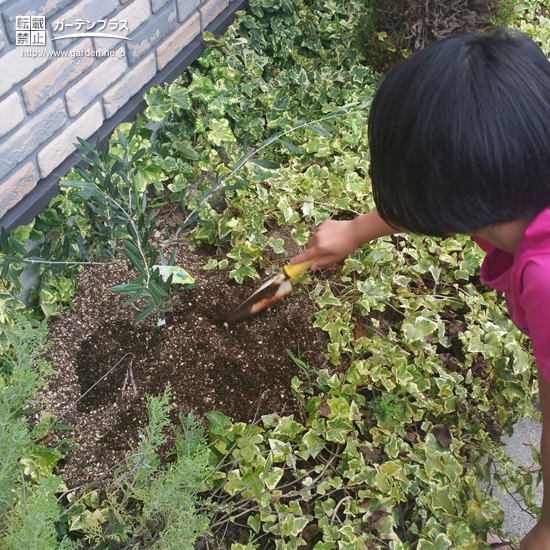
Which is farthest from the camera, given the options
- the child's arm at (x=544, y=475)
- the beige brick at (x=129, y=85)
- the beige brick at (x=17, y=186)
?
the beige brick at (x=129, y=85)

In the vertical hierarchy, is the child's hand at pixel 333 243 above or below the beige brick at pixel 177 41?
below

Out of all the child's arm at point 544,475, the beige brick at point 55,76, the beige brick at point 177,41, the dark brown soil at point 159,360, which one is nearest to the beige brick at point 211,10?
the beige brick at point 177,41

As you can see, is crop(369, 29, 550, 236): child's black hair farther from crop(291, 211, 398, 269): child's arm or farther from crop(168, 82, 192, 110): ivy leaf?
crop(168, 82, 192, 110): ivy leaf

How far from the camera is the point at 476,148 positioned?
3.31 ft

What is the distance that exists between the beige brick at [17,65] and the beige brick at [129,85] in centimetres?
39

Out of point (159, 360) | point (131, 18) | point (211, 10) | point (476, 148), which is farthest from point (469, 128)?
point (211, 10)

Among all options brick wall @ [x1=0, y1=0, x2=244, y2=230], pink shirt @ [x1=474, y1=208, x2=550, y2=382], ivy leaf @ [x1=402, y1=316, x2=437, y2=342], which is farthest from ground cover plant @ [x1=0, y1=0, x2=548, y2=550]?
pink shirt @ [x1=474, y1=208, x2=550, y2=382]

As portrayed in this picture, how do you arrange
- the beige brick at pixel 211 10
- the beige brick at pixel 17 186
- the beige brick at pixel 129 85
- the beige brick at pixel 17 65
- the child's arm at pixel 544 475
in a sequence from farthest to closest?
the beige brick at pixel 211 10, the beige brick at pixel 129 85, the beige brick at pixel 17 186, the beige brick at pixel 17 65, the child's arm at pixel 544 475

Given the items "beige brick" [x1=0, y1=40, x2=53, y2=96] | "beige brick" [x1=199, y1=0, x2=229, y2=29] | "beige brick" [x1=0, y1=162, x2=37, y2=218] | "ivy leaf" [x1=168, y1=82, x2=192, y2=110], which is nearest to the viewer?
"beige brick" [x1=0, y1=40, x2=53, y2=96]

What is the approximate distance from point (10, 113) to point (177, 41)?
1.04m

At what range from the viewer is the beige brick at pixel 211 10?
8.85 feet

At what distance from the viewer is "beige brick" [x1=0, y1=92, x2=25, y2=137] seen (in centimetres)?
174

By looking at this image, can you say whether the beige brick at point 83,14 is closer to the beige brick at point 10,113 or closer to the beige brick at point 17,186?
the beige brick at point 10,113

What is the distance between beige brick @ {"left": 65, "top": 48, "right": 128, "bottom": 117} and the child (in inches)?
53.3
